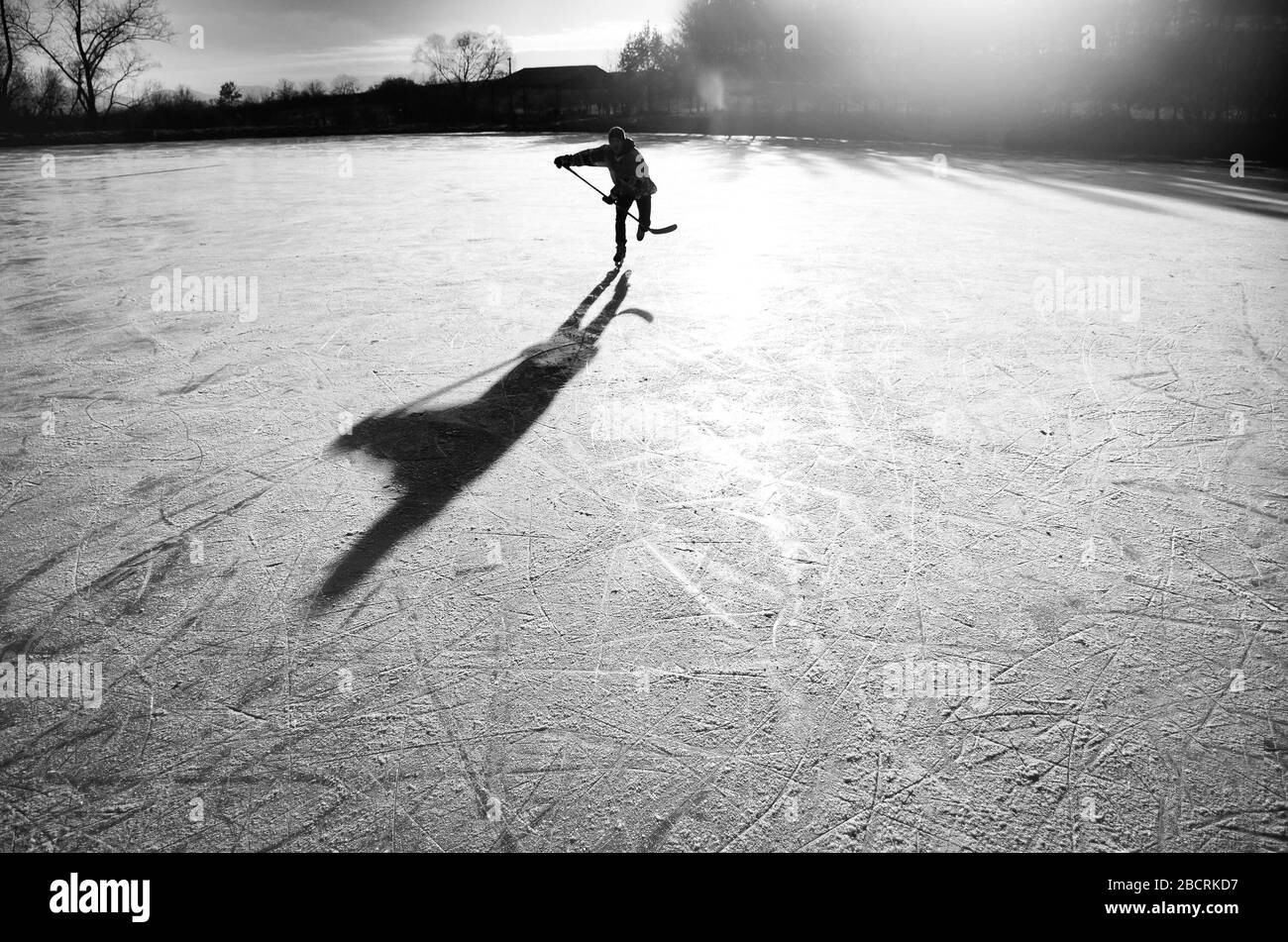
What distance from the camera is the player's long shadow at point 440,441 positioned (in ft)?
10.7

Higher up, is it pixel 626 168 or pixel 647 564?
pixel 626 168

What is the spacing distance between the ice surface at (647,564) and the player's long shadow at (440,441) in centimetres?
3

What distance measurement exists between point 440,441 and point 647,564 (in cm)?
166

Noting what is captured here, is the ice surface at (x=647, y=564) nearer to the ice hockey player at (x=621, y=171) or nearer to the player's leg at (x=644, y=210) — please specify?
the ice hockey player at (x=621, y=171)

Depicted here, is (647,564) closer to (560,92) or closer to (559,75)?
(560,92)

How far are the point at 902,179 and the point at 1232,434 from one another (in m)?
13.4

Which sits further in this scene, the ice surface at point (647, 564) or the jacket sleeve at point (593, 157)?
the jacket sleeve at point (593, 157)

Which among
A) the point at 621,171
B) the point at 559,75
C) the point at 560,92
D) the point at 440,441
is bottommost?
the point at 440,441

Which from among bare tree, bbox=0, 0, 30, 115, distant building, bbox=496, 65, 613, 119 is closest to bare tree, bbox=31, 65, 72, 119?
bare tree, bbox=0, 0, 30, 115

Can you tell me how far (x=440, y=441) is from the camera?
4.26 meters

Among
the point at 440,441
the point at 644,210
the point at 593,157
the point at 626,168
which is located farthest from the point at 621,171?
the point at 440,441

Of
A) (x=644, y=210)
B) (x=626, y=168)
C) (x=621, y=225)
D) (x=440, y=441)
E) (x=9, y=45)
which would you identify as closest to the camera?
(x=440, y=441)

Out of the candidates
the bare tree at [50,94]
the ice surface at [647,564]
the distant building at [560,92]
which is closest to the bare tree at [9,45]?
the bare tree at [50,94]
